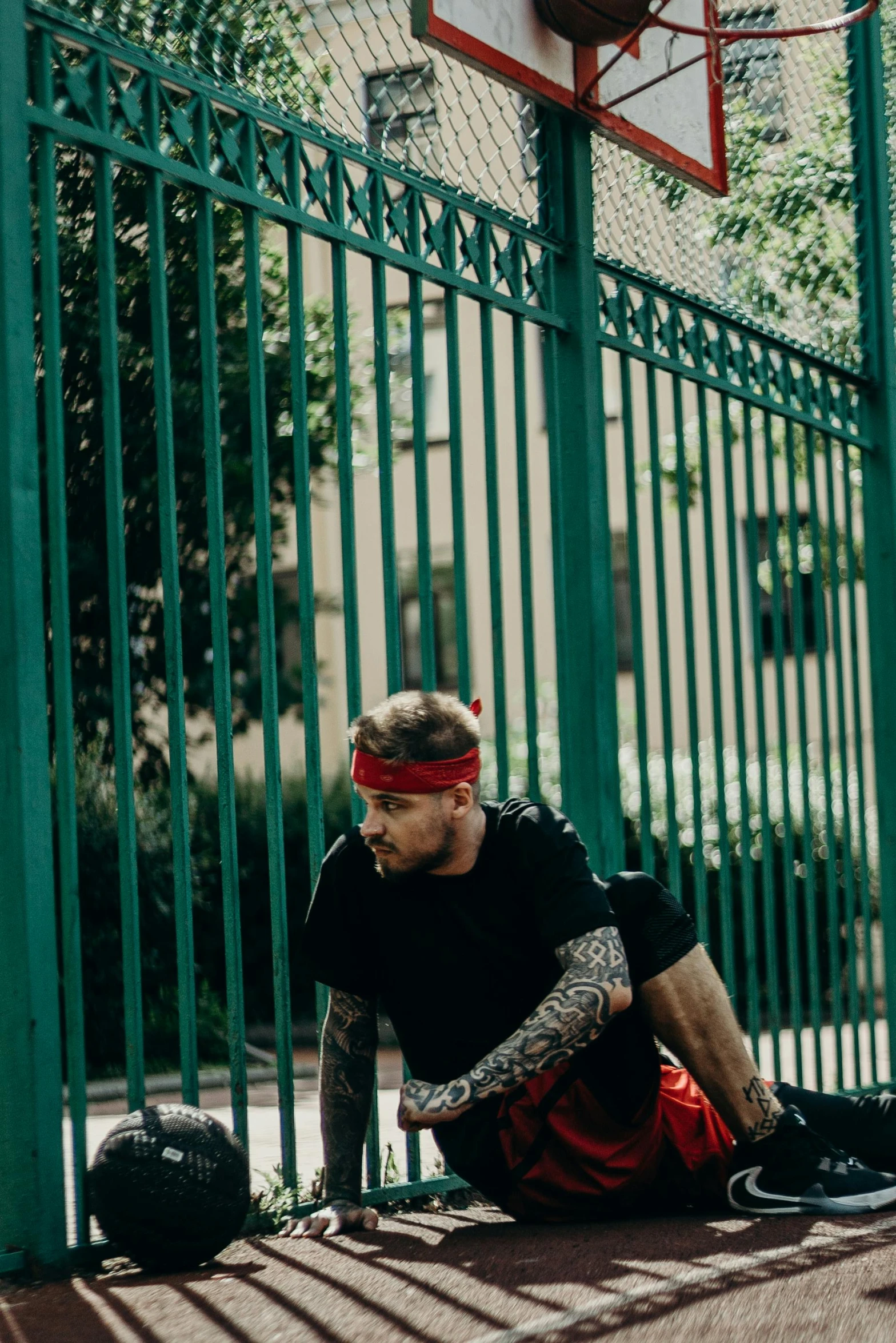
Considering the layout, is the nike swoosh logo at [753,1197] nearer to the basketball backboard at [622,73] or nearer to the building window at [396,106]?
the building window at [396,106]

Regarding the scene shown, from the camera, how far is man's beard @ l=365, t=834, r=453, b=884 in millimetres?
3861

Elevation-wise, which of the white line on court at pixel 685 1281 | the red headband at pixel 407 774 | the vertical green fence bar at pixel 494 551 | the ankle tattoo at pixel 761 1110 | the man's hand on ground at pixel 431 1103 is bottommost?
the white line on court at pixel 685 1281

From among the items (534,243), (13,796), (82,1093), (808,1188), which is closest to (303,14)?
(534,243)

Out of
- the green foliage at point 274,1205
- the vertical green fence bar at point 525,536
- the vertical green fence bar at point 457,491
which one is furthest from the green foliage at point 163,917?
the green foliage at point 274,1205

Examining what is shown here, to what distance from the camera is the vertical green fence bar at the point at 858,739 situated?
6.88 meters

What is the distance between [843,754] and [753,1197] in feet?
9.88

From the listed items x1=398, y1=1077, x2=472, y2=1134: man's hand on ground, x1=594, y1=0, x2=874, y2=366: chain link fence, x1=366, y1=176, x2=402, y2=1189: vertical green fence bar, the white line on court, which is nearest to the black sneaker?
the white line on court

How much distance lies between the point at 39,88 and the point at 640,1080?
2662 millimetres

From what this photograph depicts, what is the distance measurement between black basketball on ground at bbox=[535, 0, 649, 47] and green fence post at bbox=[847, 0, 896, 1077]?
211 centimetres

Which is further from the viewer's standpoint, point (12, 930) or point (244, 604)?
point (244, 604)

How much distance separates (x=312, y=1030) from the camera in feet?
47.0

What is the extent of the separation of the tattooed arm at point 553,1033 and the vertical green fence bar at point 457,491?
1089 mm

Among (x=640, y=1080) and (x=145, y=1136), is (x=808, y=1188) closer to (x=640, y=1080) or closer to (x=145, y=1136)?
(x=640, y=1080)

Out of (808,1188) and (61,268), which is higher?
(61,268)
